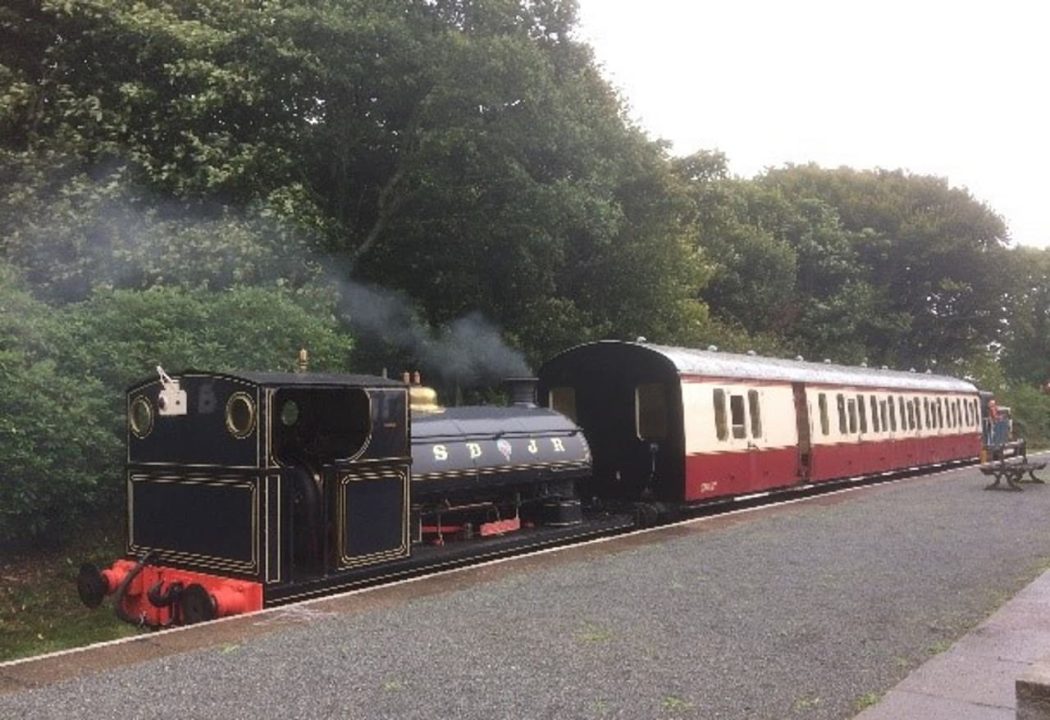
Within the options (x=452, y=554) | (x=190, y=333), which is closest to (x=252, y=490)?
(x=452, y=554)

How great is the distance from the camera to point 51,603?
11609 mm

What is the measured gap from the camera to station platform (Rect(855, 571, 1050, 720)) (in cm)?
510

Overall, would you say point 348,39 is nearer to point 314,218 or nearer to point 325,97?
point 325,97

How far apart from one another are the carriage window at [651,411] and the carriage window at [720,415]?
111 centimetres

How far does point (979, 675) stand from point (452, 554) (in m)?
5.56

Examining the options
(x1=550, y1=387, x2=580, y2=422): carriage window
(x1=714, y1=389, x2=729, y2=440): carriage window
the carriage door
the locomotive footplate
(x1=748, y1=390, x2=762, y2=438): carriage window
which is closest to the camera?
the locomotive footplate

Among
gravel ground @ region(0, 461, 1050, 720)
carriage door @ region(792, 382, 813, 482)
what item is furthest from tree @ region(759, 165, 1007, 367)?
gravel ground @ region(0, 461, 1050, 720)

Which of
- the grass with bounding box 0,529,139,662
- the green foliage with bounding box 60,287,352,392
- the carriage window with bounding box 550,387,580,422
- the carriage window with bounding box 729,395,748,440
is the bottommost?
the grass with bounding box 0,529,139,662

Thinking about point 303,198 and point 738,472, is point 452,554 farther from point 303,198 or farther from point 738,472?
point 303,198

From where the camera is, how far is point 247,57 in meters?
17.0

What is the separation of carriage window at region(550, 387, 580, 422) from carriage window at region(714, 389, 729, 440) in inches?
86.9

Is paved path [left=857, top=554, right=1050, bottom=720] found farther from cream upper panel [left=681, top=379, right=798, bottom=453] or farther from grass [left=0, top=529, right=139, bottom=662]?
grass [left=0, top=529, right=139, bottom=662]

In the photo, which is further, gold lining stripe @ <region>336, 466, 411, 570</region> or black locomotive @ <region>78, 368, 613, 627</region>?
gold lining stripe @ <region>336, 466, 411, 570</region>

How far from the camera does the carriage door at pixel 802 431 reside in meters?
17.6
